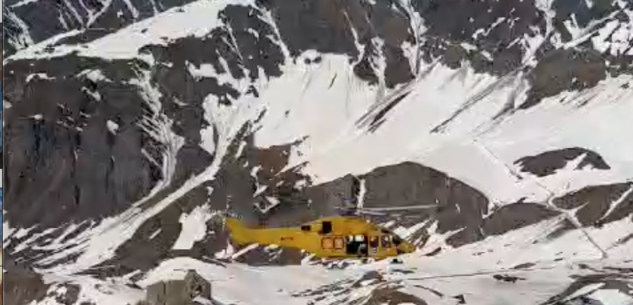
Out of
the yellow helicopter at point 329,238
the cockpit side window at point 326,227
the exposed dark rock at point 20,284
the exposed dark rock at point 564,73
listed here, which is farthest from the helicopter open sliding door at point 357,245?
the exposed dark rock at point 20,284

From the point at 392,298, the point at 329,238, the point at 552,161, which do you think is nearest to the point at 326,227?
the point at 329,238

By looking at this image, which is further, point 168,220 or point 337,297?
point 168,220

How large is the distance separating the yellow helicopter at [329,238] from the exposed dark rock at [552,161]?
862mm

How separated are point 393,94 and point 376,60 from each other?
21 cm

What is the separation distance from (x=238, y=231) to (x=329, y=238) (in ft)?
1.61

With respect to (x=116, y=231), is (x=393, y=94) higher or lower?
higher

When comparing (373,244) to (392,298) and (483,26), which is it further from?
(483,26)

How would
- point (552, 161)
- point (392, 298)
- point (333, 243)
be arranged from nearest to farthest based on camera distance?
point (392, 298), point (333, 243), point (552, 161)

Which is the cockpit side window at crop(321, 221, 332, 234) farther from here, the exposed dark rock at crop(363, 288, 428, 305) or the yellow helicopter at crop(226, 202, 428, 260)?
the exposed dark rock at crop(363, 288, 428, 305)

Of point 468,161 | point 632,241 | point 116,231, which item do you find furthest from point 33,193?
point 632,241

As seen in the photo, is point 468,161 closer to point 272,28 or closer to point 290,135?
point 290,135

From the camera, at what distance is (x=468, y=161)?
505cm

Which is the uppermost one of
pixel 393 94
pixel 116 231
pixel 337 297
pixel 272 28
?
pixel 272 28

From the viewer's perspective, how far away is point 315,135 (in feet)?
16.6
